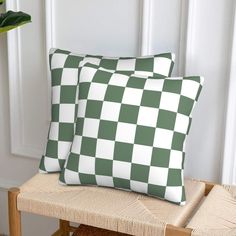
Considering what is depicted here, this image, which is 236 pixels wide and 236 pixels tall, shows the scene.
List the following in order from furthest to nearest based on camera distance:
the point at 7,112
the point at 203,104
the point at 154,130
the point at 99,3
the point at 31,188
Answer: the point at 7,112 → the point at 99,3 → the point at 203,104 → the point at 31,188 → the point at 154,130

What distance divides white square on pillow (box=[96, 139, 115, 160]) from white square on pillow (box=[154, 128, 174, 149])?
12 centimetres

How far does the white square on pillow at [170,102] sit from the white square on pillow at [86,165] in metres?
0.25

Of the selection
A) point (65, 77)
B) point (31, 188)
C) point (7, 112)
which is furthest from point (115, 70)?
point (7, 112)

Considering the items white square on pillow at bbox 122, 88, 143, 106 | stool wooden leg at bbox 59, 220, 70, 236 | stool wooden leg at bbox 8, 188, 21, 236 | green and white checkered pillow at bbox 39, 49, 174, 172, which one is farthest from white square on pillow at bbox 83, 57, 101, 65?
stool wooden leg at bbox 59, 220, 70, 236

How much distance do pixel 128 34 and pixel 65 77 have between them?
28 centimetres

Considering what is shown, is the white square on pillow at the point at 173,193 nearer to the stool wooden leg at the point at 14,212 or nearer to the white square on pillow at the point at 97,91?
the white square on pillow at the point at 97,91

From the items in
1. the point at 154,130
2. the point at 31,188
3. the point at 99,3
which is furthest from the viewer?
the point at 99,3

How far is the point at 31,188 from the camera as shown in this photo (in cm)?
156

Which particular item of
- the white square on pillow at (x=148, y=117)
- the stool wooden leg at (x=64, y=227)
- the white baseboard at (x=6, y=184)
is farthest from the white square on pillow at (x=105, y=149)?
the white baseboard at (x=6, y=184)

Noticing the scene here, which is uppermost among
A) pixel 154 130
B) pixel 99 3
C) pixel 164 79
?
pixel 99 3

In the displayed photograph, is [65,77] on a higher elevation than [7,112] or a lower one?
Answer: higher

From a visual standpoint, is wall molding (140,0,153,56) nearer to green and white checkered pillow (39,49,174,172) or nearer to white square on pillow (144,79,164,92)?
green and white checkered pillow (39,49,174,172)

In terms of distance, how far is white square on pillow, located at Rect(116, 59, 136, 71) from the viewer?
1598 mm

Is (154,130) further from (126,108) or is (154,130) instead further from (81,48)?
(81,48)
